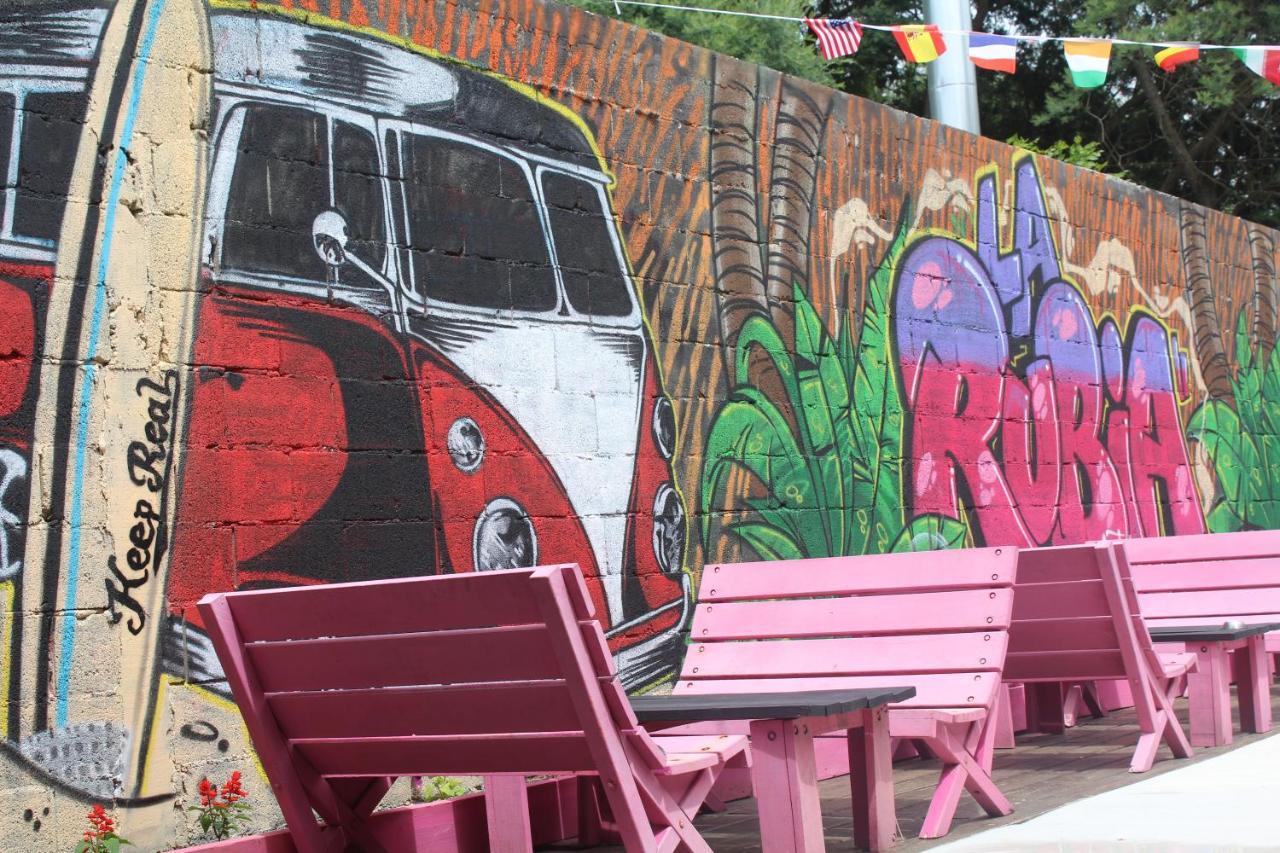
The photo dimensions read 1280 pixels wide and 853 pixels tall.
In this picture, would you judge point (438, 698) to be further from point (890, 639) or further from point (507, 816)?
point (890, 639)

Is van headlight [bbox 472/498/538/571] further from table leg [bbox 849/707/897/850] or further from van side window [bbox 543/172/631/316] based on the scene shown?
table leg [bbox 849/707/897/850]

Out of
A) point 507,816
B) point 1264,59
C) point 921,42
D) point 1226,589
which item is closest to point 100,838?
point 507,816

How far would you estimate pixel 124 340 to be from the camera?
5.12 meters

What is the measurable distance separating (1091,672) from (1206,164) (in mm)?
19142

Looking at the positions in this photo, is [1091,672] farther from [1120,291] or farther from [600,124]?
[1120,291]

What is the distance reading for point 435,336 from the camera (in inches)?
242

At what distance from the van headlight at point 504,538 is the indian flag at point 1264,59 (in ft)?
25.1

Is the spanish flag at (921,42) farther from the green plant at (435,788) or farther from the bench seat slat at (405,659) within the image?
the bench seat slat at (405,659)

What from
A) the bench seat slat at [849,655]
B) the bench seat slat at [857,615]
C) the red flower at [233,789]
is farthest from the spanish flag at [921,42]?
the red flower at [233,789]

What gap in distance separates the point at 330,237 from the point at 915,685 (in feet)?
8.06

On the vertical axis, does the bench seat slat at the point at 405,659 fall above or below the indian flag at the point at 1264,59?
below

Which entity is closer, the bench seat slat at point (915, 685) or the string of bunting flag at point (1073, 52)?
the bench seat slat at point (915, 685)

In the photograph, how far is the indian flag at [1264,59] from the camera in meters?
11.8

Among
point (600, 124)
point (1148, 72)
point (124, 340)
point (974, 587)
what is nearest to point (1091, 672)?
point (974, 587)
